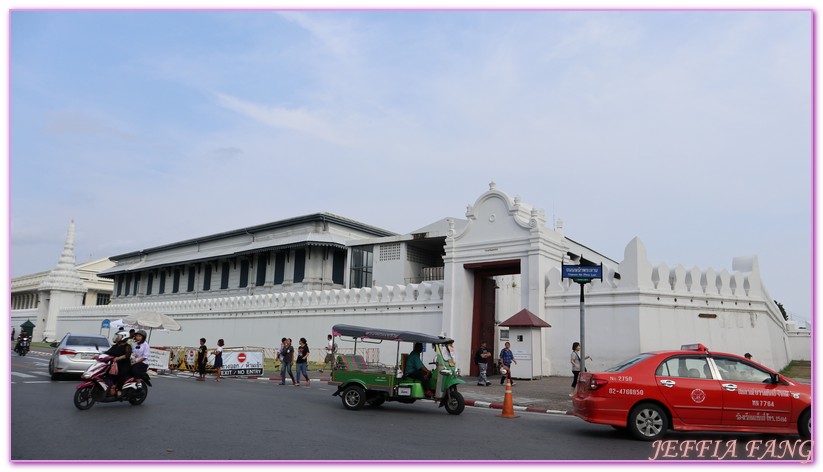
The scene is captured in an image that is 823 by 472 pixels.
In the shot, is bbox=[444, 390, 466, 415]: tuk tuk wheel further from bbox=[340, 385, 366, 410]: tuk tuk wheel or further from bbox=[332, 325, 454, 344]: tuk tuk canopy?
bbox=[340, 385, 366, 410]: tuk tuk wheel

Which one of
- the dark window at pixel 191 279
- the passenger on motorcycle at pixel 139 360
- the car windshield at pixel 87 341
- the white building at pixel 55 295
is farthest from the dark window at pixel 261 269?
the passenger on motorcycle at pixel 139 360

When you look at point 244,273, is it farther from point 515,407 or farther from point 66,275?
point 515,407

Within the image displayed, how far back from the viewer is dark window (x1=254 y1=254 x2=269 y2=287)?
42125 millimetres

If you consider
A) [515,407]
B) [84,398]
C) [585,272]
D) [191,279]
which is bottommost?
[515,407]

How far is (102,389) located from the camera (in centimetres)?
1167

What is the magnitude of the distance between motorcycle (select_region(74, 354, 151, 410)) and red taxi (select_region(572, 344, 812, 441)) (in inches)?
343

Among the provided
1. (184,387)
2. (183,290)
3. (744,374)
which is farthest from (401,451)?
(183,290)

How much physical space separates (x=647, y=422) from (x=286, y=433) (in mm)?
5408

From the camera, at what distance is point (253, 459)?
23.9ft

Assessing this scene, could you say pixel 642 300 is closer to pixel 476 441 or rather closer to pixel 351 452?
pixel 476 441

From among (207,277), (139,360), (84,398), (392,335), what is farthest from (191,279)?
(392,335)

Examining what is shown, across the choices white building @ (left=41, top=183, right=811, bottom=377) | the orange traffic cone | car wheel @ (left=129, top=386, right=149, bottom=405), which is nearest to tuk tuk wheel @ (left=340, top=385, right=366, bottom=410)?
the orange traffic cone

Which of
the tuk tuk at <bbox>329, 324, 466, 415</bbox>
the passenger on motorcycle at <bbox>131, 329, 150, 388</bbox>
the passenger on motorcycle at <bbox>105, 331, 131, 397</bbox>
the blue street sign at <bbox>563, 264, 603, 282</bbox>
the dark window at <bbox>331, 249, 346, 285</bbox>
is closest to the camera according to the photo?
the passenger on motorcycle at <bbox>105, 331, 131, 397</bbox>

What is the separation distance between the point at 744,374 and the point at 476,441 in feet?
14.0
